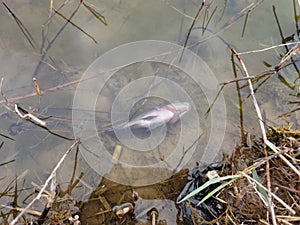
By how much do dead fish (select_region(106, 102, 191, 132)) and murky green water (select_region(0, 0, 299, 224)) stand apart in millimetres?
93

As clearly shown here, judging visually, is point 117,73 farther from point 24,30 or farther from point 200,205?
point 200,205

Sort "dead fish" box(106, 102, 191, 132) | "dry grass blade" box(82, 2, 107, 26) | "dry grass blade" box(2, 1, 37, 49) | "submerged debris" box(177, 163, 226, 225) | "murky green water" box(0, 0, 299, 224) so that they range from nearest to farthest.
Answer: "submerged debris" box(177, 163, 226, 225) → "murky green water" box(0, 0, 299, 224) → "dead fish" box(106, 102, 191, 132) → "dry grass blade" box(2, 1, 37, 49) → "dry grass blade" box(82, 2, 107, 26)

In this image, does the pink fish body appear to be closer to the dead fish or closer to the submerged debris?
the dead fish

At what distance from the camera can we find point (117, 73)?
2863 mm

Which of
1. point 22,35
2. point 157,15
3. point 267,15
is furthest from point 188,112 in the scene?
point 22,35

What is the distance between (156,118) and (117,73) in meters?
0.57

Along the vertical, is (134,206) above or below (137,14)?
below

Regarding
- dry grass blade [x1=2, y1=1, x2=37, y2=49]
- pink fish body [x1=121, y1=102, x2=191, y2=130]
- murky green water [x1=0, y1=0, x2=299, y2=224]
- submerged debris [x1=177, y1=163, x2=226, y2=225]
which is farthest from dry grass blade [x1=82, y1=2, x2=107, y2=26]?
submerged debris [x1=177, y1=163, x2=226, y2=225]

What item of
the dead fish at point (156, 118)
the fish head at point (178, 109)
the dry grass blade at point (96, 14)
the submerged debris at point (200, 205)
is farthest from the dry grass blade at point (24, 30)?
the submerged debris at point (200, 205)

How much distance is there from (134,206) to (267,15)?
7.14ft

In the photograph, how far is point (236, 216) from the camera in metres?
2.21

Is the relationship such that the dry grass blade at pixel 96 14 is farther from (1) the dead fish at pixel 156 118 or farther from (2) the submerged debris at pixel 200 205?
(2) the submerged debris at pixel 200 205

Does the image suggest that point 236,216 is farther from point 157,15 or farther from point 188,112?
point 157,15

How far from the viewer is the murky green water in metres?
2.54
